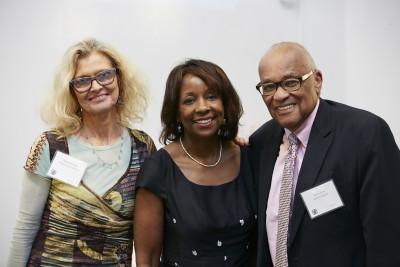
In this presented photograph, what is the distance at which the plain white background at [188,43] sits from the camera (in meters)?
2.49

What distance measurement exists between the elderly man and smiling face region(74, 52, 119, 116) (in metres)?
0.64

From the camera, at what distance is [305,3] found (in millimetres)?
2859

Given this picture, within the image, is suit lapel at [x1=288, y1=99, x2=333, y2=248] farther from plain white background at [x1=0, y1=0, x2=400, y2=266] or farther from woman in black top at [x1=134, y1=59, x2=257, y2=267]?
plain white background at [x1=0, y1=0, x2=400, y2=266]

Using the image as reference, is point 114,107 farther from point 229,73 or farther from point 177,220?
point 229,73

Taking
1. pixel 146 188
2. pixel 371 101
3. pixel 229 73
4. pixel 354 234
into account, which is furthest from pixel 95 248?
pixel 371 101

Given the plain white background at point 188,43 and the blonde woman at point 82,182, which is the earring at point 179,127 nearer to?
the blonde woman at point 82,182

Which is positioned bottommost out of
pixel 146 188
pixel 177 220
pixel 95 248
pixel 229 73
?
pixel 95 248

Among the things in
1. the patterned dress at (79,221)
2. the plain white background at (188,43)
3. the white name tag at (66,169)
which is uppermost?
the plain white background at (188,43)

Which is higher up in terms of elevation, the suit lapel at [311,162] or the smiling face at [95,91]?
the smiling face at [95,91]

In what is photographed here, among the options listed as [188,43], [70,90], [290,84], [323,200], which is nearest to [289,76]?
[290,84]

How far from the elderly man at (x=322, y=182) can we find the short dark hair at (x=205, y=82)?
0.22 m

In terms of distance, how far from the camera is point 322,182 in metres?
1.33

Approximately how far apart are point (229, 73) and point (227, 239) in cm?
152

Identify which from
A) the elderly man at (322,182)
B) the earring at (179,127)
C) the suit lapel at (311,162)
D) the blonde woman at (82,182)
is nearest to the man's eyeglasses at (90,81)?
the blonde woman at (82,182)
